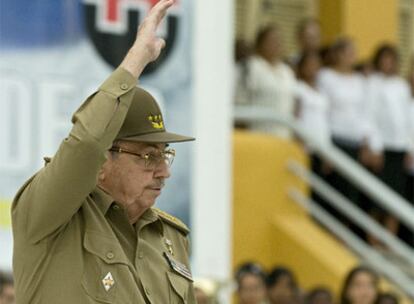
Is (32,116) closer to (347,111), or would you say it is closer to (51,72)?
(51,72)

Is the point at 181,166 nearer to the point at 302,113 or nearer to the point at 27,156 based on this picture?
the point at 27,156

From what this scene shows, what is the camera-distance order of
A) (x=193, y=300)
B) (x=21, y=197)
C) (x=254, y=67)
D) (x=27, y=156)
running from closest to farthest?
(x=21, y=197), (x=193, y=300), (x=27, y=156), (x=254, y=67)

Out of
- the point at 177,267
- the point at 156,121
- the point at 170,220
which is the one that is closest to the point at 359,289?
Answer: the point at 170,220

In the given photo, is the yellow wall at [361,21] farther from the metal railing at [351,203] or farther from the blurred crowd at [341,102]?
the metal railing at [351,203]

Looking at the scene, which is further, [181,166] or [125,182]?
[181,166]

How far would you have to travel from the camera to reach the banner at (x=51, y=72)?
29.3 ft

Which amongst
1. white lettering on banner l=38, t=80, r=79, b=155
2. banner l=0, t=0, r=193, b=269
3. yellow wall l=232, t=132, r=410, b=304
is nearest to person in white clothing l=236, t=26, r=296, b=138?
yellow wall l=232, t=132, r=410, b=304

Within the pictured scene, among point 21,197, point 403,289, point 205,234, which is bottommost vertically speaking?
point 403,289

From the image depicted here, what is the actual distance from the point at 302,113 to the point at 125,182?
8.70 meters

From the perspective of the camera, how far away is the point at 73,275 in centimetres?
501

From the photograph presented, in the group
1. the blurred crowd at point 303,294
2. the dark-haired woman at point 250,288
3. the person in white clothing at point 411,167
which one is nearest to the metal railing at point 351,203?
the person in white clothing at point 411,167

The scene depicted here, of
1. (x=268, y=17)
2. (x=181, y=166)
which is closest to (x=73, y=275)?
(x=181, y=166)

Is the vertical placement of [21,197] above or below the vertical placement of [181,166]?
above

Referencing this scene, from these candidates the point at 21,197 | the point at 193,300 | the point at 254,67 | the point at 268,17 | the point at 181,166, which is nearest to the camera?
the point at 21,197
